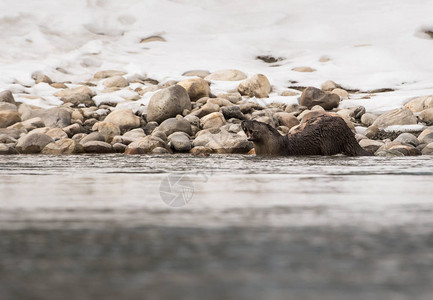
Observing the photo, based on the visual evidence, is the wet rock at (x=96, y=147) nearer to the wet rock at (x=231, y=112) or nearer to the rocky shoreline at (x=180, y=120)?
the rocky shoreline at (x=180, y=120)

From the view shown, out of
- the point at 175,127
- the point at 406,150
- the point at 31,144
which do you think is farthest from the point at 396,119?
the point at 31,144

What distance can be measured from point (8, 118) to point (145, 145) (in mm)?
5355

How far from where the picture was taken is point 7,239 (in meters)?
2.60

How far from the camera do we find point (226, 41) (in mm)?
30016

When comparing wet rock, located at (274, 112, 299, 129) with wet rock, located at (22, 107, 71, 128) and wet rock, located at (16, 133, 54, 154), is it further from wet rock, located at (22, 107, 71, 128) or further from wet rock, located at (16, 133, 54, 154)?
wet rock, located at (16, 133, 54, 154)

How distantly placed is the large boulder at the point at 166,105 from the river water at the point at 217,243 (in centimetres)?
1210

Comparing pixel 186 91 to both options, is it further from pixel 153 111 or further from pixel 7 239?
pixel 7 239

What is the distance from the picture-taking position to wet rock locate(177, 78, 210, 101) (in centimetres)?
1919

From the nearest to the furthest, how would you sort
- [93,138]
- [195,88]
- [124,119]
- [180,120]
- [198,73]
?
[93,138] → [180,120] → [124,119] → [195,88] → [198,73]

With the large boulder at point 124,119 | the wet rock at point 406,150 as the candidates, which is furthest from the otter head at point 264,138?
the large boulder at point 124,119

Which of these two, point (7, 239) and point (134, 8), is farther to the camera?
point (134, 8)

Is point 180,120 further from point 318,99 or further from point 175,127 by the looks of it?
point 318,99

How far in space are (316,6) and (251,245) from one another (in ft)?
109

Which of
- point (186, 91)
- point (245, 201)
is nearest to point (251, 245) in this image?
point (245, 201)
